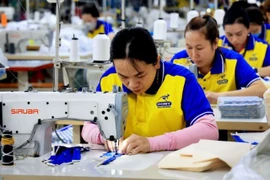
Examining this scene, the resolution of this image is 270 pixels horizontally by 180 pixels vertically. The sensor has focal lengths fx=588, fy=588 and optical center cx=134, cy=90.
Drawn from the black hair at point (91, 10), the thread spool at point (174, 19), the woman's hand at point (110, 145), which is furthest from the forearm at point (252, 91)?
the black hair at point (91, 10)

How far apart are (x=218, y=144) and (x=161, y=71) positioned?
0.53 m

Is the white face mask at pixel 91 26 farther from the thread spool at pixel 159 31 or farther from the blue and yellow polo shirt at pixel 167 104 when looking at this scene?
the blue and yellow polo shirt at pixel 167 104

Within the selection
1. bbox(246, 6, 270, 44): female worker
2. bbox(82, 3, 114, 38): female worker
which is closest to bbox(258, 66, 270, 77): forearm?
bbox(246, 6, 270, 44): female worker

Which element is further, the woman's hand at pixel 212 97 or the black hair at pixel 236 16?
the black hair at pixel 236 16

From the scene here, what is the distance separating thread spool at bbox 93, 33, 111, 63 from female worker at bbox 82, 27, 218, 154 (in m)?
0.31

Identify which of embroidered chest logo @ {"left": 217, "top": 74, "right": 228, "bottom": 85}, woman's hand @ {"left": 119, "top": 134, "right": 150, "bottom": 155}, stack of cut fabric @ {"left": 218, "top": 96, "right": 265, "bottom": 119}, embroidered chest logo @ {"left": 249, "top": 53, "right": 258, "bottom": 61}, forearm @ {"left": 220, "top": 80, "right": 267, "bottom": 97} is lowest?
woman's hand @ {"left": 119, "top": 134, "right": 150, "bottom": 155}

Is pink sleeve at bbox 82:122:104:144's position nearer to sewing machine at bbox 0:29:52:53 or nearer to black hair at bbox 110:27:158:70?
black hair at bbox 110:27:158:70

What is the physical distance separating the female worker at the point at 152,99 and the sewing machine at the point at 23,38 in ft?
13.9

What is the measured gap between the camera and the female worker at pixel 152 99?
2.56 meters

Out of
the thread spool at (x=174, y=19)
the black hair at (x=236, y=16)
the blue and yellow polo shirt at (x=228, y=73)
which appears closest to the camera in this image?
the blue and yellow polo shirt at (x=228, y=73)

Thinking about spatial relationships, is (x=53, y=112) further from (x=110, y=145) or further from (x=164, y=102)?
(x=164, y=102)

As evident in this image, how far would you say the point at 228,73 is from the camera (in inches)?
155

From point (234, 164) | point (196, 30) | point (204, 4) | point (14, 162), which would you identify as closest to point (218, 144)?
point (234, 164)

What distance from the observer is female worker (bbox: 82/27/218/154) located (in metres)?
2.56
